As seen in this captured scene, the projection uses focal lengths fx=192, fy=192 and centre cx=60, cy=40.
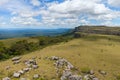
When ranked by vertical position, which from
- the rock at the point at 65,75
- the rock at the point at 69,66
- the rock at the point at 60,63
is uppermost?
the rock at the point at 60,63

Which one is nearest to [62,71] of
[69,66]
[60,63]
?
[69,66]

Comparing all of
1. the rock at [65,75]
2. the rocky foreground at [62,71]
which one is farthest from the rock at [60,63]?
the rock at [65,75]

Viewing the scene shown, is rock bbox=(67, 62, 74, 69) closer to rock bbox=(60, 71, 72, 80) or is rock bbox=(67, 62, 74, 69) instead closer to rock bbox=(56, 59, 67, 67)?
rock bbox=(56, 59, 67, 67)

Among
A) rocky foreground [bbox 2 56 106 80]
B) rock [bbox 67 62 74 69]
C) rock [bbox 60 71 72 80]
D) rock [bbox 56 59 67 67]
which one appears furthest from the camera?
rock [bbox 56 59 67 67]

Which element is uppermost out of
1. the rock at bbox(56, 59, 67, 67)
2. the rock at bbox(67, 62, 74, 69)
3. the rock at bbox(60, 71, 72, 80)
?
the rock at bbox(56, 59, 67, 67)

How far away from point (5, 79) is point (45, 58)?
14.7 m

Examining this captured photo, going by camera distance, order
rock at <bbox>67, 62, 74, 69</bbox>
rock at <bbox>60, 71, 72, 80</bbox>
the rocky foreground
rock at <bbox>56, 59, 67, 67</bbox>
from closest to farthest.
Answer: rock at <bbox>60, 71, 72, 80</bbox> → the rocky foreground → rock at <bbox>67, 62, 74, 69</bbox> → rock at <bbox>56, 59, 67, 67</bbox>

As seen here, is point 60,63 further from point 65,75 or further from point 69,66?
point 65,75

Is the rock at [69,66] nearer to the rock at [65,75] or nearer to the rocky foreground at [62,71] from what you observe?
the rocky foreground at [62,71]

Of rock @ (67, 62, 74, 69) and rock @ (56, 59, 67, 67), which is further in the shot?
rock @ (56, 59, 67, 67)

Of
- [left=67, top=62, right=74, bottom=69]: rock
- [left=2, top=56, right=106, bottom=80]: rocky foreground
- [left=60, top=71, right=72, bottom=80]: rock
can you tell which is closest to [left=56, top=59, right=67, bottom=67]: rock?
[left=2, top=56, right=106, bottom=80]: rocky foreground

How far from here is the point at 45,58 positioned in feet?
168

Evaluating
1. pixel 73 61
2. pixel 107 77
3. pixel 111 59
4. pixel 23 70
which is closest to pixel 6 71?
pixel 23 70

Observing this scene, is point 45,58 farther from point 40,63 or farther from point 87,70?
point 87,70
